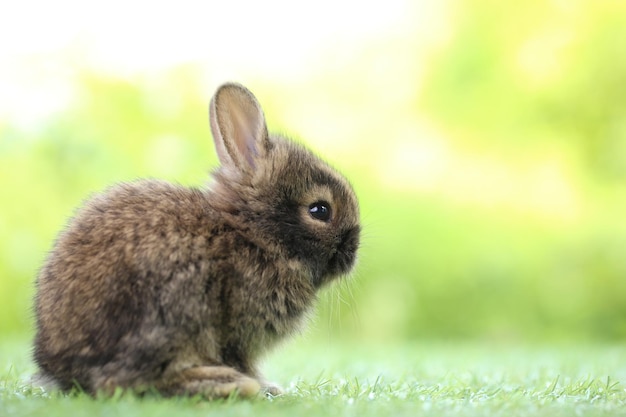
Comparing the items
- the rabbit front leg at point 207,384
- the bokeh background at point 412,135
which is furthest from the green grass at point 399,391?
the bokeh background at point 412,135

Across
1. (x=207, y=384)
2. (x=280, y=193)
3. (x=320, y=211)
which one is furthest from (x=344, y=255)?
(x=207, y=384)

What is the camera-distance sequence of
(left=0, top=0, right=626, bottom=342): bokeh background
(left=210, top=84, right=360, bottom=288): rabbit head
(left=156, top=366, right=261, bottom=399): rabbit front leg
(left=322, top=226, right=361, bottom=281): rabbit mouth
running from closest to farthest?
(left=156, top=366, right=261, bottom=399): rabbit front leg → (left=210, top=84, right=360, bottom=288): rabbit head → (left=322, top=226, right=361, bottom=281): rabbit mouth → (left=0, top=0, right=626, bottom=342): bokeh background

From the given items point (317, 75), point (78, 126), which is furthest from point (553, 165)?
point (78, 126)

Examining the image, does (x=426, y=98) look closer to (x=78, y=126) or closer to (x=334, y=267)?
(x=78, y=126)

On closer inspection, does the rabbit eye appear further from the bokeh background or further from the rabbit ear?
the bokeh background

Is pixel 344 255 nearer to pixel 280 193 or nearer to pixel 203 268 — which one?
pixel 280 193

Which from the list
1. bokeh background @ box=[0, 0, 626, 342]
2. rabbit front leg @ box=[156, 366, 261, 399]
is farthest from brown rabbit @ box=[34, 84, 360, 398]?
bokeh background @ box=[0, 0, 626, 342]

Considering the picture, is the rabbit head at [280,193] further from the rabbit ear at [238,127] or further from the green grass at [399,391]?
the green grass at [399,391]
